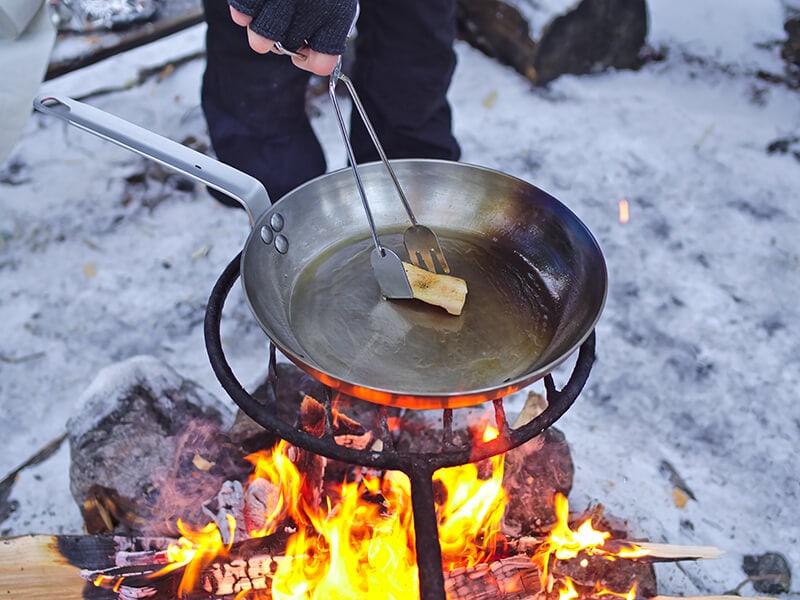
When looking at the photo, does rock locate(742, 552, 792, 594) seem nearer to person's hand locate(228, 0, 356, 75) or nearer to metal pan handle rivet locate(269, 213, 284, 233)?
metal pan handle rivet locate(269, 213, 284, 233)

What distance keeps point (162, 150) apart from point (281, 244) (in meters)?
0.33

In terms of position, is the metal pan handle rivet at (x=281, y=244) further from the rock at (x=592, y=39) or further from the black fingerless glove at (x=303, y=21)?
the rock at (x=592, y=39)

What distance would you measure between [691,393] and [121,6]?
133 inches

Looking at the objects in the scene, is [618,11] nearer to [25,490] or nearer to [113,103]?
[113,103]

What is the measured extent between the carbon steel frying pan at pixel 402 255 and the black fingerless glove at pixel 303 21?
0.30 m

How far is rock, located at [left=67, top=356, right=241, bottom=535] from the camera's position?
5.95ft

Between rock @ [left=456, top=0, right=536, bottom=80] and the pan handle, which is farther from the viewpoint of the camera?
rock @ [left=456, top=0, right=536, bottom=80]

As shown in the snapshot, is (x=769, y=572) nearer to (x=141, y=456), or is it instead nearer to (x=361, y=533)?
(x=361, y=533)

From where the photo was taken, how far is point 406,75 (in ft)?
8.59

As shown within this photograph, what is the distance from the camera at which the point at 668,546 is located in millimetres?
1730

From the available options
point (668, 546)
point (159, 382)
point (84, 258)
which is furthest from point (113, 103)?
point (668, 546)

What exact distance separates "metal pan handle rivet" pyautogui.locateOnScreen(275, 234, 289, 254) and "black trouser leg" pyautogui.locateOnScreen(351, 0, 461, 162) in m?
1.23

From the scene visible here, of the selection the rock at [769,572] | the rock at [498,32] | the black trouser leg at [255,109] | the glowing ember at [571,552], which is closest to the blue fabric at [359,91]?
the black trouser leg at [255,109]

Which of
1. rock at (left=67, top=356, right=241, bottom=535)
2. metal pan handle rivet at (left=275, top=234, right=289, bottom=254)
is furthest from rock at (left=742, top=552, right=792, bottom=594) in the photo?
metal pan handle rivet at (left=275, top=234, right=289, bottom=254)
